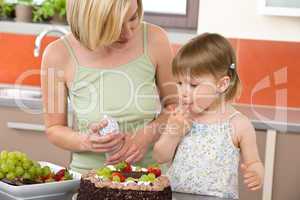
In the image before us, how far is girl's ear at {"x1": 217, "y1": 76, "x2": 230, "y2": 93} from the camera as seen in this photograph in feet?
6.32

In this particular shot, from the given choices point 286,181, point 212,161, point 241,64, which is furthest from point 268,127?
point 212,161

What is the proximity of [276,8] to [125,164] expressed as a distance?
1.76m

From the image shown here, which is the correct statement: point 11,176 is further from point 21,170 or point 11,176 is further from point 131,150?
point 131,150

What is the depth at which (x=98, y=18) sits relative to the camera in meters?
1.76

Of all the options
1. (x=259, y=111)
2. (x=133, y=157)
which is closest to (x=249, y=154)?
(x=133, y=157)

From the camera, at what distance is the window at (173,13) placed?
144 inches

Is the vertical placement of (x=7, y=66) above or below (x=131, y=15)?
below

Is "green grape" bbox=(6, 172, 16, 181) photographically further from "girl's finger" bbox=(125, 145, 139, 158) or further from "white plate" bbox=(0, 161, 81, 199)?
"girl's finger" bbox=(125, 145, 139, 158)

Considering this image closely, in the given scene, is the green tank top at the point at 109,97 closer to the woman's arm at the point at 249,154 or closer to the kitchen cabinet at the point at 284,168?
the woman's arm at the point at 249,154

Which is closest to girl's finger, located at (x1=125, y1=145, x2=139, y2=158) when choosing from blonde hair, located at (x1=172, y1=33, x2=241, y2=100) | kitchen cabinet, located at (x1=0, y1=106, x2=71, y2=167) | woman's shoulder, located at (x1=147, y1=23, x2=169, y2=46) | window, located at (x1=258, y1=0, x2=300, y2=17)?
blonde hair, located at (x1=172, y1=33, x2=241, y2=100)

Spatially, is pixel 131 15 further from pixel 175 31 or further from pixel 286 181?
pixel 175 31

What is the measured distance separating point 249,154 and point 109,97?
1.44ft

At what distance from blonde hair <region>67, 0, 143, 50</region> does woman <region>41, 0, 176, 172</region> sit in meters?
0.08

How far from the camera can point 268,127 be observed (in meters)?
2.94
